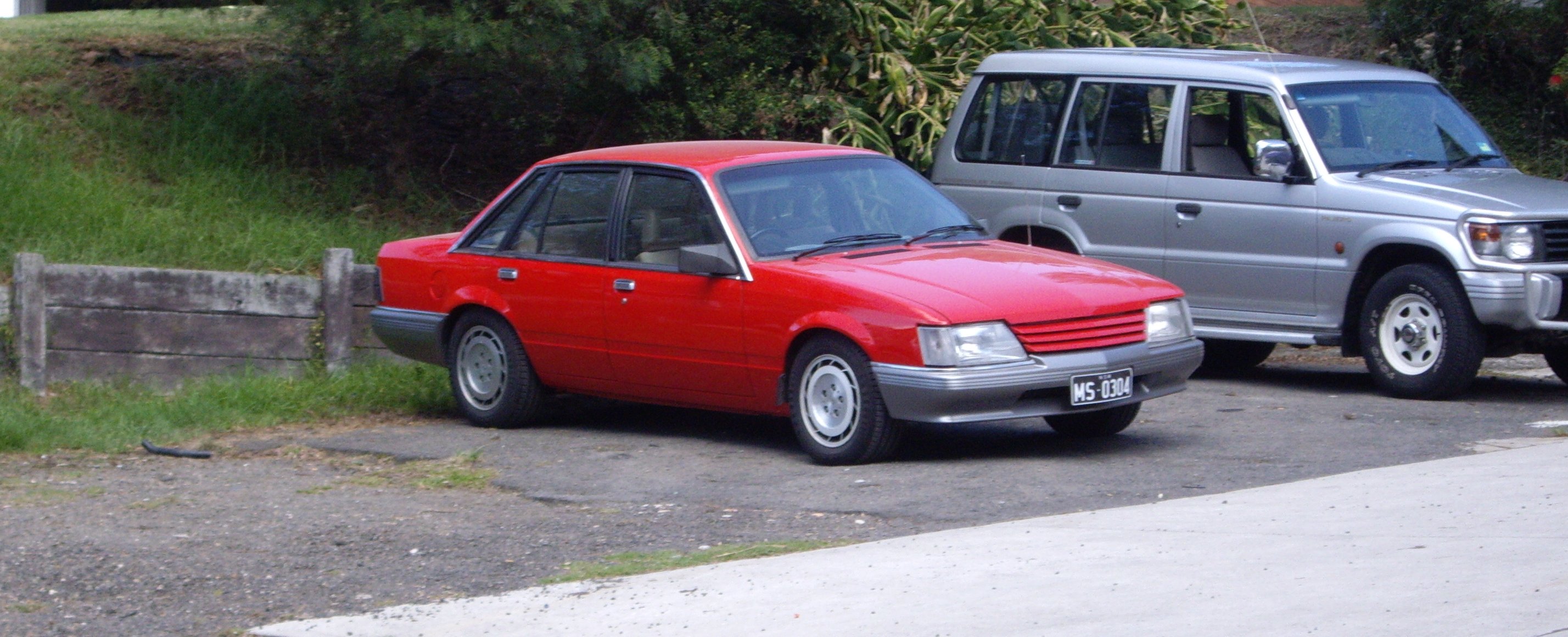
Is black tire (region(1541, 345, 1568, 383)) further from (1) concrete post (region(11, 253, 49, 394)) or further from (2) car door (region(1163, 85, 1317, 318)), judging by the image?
(1) concrete post (region(11, 253, 49, 394))

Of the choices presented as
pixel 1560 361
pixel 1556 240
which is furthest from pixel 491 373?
pixel 1560 361

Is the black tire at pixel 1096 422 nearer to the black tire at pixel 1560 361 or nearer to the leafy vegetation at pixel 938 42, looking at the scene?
the black tire at pixel 1560 361

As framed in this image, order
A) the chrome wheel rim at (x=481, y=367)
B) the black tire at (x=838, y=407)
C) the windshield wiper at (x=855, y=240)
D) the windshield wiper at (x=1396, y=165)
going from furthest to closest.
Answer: the windshield wiper at (x=1396, y=165), the chrome wheel rim at (x=481, y=367), the windshield wiper at (x=855, y=240), the black tire at (x=838, y=407)

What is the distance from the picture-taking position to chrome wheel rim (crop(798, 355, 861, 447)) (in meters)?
7.58

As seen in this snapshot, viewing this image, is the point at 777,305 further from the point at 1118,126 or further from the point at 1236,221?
the point at 1118,126

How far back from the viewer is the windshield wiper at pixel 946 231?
27.4 feet

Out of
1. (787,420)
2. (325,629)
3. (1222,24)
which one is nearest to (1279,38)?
(1222,24)

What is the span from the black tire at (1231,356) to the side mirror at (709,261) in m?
4.02

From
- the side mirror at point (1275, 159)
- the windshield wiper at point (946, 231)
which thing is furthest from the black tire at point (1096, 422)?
the side mirror at point (1275, 159)

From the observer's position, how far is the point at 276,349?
33.6ft

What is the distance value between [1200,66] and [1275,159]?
0.97 meters

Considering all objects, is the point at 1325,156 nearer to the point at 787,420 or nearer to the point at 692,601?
the point at 787,420

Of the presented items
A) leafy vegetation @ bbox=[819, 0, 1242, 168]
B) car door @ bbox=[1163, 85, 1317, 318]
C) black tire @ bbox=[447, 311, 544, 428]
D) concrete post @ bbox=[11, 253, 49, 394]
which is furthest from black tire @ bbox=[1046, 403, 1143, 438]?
concrete post @ bbox=[11, 253, 49, 394]

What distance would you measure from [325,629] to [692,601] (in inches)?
42.6
